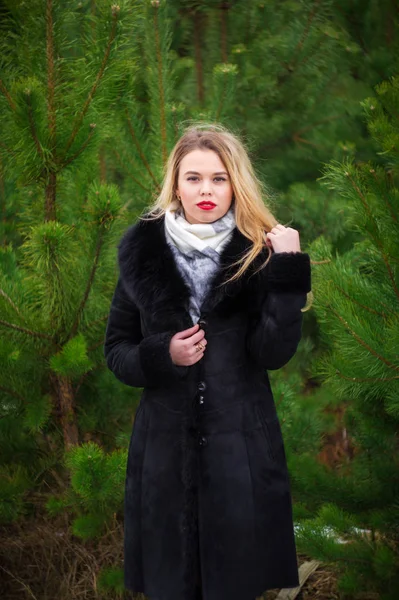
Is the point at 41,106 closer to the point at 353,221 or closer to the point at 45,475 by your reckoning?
the point at 353,221

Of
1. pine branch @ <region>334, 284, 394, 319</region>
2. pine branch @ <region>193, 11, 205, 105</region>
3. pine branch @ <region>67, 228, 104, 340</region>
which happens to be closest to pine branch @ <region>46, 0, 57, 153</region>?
pine branch @ <region>67, 228, 104, 340</region>

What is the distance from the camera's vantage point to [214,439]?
7.37ft

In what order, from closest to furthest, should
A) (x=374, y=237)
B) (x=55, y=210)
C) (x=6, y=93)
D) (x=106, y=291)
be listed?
(x=374, y=237)
(x=6, y=93)
(x=55, y=210)
(x=106, y=291)

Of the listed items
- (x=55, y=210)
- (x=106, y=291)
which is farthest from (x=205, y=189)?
(x=106, y=291)

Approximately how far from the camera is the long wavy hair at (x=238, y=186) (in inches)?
91.4

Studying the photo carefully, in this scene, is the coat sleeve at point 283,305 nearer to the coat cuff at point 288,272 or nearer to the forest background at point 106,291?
the coat cuff at point 288,272

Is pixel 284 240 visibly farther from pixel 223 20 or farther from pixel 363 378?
pixel 223 20

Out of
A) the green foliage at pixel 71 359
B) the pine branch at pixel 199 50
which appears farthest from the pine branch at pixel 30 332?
the pine branch at pixel 199 50

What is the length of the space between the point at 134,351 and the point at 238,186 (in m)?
0.61

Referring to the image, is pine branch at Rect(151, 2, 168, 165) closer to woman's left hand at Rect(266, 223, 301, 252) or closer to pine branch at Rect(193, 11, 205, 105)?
pine branch at Rect(193, 11, 205, 105)

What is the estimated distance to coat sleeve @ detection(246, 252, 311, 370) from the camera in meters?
2.15

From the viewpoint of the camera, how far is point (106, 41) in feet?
9.05

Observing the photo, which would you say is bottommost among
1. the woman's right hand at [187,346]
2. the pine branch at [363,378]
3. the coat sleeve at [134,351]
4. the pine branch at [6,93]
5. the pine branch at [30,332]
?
the pine branch at [30,332]

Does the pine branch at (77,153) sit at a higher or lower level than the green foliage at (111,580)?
higher
